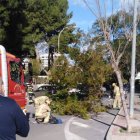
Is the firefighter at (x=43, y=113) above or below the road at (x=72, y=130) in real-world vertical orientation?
above

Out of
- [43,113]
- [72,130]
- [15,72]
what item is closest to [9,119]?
[72,130]

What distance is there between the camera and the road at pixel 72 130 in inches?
561

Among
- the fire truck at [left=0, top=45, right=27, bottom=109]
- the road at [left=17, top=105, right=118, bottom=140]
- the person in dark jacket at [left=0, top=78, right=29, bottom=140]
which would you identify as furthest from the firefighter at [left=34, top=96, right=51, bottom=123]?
the person in dark jacket at [left=0, top=78, right=29, bottom=140]

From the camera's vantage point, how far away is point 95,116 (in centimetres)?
2136

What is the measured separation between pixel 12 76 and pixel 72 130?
3.02 metres

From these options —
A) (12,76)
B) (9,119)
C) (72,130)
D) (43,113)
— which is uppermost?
(12,76)

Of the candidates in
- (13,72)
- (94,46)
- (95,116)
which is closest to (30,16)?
(94,46)

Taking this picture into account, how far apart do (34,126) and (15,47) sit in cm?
2795

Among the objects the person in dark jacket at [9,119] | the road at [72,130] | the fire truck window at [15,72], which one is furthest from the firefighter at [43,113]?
the person in dark jacket at [9,119]

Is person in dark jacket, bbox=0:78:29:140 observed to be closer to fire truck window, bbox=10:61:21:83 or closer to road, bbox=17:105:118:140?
road, bbox=17:105:118:140

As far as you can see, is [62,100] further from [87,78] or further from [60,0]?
[60,0]

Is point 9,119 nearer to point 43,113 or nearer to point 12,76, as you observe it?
point 12,76

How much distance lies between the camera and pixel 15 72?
57.9 ft

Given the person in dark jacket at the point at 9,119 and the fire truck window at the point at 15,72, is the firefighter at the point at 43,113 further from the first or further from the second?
the person in dark jacket at the point at 9,119
